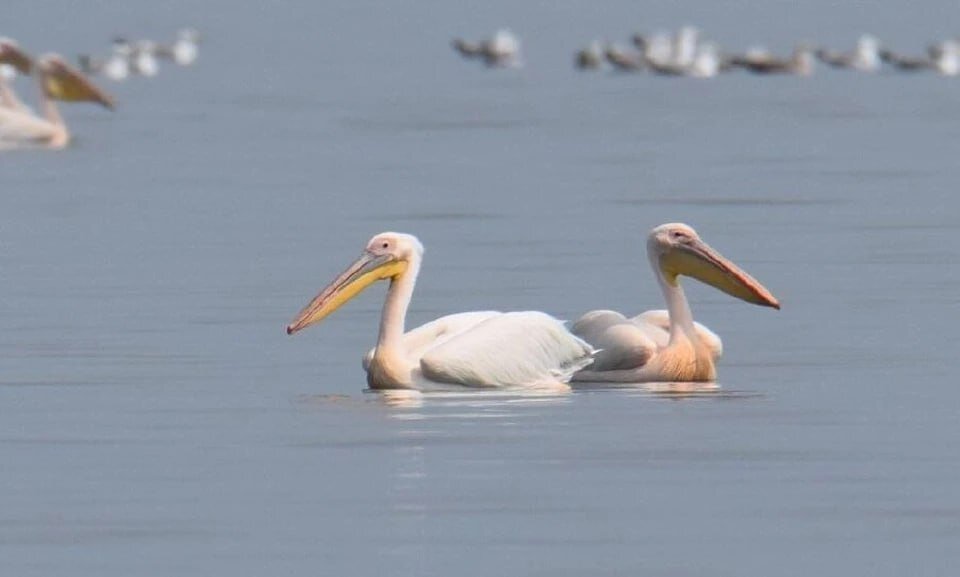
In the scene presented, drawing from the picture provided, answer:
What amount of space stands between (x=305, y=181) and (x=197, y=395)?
A: 13.1 meters

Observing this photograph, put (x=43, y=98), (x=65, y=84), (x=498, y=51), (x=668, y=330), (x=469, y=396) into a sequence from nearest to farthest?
(x=469, y=396), (x=668, y=330), (x=43, y=98), (x=65, y=84), (x=498, y=51)

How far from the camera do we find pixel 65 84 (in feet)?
93.4

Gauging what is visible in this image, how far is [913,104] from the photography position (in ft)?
119

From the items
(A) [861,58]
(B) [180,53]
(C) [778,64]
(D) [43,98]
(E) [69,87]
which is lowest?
(D) [43,98]

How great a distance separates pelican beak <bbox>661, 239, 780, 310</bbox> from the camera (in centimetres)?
1217

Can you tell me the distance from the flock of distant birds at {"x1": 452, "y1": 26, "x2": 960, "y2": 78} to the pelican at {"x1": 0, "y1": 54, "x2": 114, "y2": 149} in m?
19.6

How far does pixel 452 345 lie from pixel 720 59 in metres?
37.4

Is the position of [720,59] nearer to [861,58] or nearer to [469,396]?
[861,58]

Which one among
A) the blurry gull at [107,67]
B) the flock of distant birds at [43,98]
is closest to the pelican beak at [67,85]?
the flock of distant birds at [43,98]

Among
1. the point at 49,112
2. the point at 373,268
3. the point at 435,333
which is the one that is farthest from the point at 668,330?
the point at 49,112

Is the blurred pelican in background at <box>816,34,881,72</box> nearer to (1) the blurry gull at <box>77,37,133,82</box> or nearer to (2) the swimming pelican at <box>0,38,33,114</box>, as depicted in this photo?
(1) the blurry gull at <box>77,37,133,82</box>

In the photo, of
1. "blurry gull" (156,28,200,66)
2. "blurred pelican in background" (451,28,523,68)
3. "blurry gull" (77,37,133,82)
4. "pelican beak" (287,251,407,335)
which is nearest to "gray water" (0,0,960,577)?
"pelican beak" (287,251,407,335)

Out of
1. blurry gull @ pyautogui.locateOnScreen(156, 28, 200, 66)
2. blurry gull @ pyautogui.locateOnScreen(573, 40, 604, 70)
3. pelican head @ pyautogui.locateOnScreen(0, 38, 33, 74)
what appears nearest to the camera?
pelican head @ pyautogui.locateOnScreen(0, 38, 33, 74)

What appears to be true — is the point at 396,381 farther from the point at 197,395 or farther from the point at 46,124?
the point at 46,124
